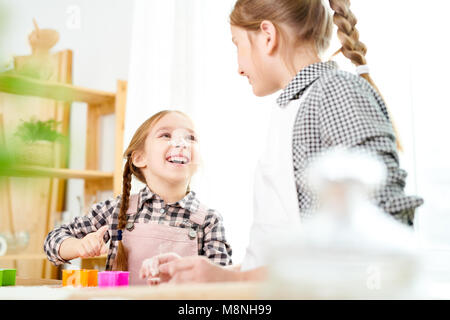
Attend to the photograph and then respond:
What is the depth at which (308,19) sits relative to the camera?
85cm

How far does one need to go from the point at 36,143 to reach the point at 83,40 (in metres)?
0.72

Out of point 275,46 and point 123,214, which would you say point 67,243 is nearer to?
point 123,214

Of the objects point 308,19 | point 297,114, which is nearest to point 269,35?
point 308,19

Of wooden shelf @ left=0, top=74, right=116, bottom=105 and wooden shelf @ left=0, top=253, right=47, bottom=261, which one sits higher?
wooden shelf @ left=0, top=74, right=116, bottom=105

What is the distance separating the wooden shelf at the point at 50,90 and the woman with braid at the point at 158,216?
101cm

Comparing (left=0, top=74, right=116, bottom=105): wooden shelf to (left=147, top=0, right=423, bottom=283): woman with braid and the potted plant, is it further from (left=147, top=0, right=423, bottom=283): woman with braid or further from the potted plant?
(left=147, top=0, right=423, bottom=283): woman with braid

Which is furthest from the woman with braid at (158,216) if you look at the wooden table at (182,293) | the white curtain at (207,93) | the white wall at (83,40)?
the white wall at (83,40)

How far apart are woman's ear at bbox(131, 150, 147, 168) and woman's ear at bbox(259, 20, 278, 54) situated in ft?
2.10

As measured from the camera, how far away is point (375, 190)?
Answer: 430mm

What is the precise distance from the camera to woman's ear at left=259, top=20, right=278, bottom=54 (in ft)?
2.76

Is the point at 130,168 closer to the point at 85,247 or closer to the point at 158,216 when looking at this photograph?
→ the point at 158,216

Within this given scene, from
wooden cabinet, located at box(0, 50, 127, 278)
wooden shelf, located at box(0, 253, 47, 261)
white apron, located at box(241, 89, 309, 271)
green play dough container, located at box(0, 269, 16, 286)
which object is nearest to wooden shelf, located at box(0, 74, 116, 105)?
wooden cabinet, located at box(0, 50, 127, 278)

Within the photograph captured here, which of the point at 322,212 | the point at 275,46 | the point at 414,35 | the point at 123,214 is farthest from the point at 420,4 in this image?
the point at 322,212
